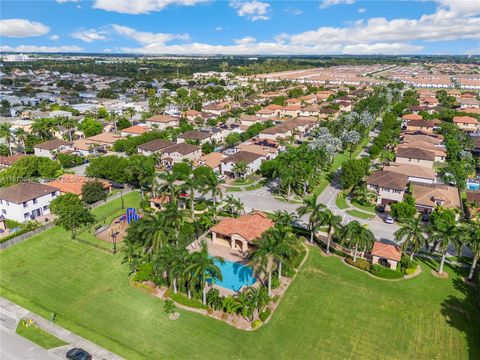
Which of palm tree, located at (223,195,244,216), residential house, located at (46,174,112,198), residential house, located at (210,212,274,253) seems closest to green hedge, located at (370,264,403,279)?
residential house, located at (210,212,274,253)

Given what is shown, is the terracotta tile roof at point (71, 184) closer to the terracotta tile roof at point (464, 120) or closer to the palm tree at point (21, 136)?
the palm tree at point (21, 136)

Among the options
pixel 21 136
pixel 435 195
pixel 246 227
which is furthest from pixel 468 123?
pixel 21 136

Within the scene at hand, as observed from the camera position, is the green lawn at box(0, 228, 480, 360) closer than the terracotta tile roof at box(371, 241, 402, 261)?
Yes

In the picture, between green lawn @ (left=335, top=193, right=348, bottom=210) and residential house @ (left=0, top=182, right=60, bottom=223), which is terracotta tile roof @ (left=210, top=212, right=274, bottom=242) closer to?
green lawn @ (left=335, top=193, right=348, bottom=210)

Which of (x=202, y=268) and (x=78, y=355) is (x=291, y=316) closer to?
(x=202, y=268)

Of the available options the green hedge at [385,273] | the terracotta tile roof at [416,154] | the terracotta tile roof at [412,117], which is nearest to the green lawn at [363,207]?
the green hedge at [385,273]

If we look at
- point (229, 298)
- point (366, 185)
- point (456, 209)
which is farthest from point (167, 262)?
point (456, 209)
